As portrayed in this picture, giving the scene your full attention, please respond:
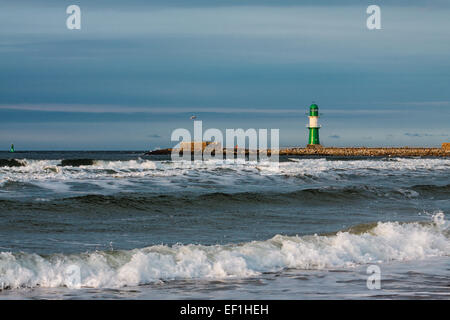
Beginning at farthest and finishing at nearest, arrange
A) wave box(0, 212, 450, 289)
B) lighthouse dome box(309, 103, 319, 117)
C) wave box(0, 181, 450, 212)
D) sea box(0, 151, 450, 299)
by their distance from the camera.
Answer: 1. lighthouse dome box(309, 103, 319, 117)
2. wave box(0, 181, 450, 212)
3. wave box(0, 212, 450, 289)
4. sea box(0, 151, 450, 299)

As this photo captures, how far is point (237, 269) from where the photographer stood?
27.8 ft

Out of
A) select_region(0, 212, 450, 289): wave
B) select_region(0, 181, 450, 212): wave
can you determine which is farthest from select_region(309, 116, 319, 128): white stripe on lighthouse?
select_region(0, 212, 450, 289): wave

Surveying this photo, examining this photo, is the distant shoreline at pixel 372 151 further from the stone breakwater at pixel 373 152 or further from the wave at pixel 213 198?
the wave at pixel 213 198

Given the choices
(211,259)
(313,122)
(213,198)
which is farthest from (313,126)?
(211,259)

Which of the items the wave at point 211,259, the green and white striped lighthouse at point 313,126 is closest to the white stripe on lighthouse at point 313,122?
the green and white striped lighthouse at point 313,126

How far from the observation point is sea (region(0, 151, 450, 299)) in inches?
293

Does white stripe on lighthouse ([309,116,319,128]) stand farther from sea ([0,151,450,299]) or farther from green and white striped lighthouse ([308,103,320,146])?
sea ([0,151,450,299])

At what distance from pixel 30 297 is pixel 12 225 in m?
5.10

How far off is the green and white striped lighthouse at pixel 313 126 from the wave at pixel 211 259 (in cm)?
6705

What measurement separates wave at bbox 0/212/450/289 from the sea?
Answer: 18mm

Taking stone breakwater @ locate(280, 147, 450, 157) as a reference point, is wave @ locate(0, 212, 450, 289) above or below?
above

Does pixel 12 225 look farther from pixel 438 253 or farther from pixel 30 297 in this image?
pixel 438 253
